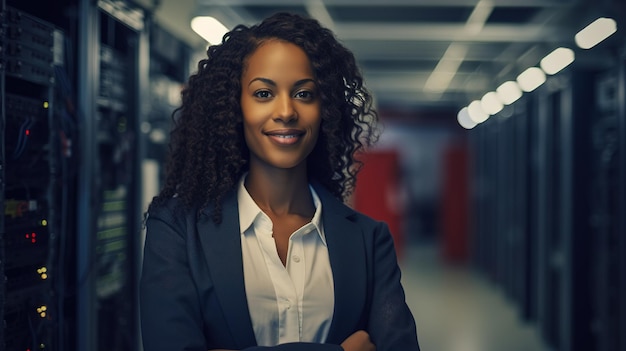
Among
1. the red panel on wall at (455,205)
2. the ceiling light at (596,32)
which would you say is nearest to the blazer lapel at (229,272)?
the ceiling light at (596,32)

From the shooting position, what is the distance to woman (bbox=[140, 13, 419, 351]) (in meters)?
1.48

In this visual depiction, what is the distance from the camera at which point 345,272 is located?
5.14 ft

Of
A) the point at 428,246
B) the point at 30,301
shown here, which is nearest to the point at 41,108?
the point at 30,301

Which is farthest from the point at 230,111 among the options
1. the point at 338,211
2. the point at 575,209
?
the point at 575,209

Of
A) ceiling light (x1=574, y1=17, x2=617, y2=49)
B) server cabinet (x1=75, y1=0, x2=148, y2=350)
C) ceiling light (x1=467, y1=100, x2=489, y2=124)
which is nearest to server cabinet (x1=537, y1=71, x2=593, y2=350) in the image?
ceiling light (x1=574, y1=17, x2=617, y2=49)

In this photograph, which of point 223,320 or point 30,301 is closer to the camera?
point 223,320

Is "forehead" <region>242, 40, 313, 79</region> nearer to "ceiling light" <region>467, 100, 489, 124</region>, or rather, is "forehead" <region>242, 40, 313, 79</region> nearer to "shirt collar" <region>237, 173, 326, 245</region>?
"shirt collar" <region>237, 173, 326, 245</region>

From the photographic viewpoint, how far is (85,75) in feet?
8.78

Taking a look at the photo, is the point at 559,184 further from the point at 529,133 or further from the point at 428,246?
the point at 428,246

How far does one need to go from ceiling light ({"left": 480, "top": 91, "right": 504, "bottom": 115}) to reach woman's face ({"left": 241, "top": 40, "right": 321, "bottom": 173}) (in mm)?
7538

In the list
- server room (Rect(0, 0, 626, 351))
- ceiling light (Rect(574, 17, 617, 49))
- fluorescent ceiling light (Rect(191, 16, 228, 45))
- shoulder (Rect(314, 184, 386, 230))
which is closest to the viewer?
shoulder (Rect(314, 184, 386, 230))

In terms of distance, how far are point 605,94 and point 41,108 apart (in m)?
3.81

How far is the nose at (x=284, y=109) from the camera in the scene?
1.48 m

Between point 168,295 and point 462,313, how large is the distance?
6252 mm
